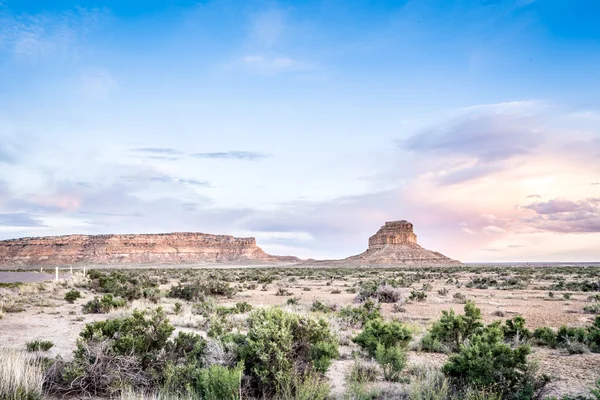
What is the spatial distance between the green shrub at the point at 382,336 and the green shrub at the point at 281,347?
1.37 metres

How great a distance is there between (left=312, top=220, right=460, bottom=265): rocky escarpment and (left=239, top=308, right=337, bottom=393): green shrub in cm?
10918

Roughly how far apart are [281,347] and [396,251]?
121 metres

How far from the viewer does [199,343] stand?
8.03m

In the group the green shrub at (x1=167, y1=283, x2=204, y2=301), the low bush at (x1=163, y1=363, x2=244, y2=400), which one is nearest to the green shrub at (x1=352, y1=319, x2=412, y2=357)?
the low bush at (x1=163, y1=363, x2=244, y2=400)

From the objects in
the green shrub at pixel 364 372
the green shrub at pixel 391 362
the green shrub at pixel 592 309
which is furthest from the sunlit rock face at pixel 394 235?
the green shrub at pixel 391 362

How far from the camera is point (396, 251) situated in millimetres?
124188

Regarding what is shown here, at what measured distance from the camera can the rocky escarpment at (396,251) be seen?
118 metres

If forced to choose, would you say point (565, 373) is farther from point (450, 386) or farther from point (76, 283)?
point (76, 283)

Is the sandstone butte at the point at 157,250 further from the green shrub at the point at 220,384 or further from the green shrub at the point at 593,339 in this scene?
the green shrub at the point at 220,384

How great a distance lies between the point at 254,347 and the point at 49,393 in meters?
3.31

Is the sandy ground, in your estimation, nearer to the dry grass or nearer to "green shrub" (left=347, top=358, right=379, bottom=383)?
the dry grass

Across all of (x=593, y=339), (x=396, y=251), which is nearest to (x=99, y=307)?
(x=593, y=339)

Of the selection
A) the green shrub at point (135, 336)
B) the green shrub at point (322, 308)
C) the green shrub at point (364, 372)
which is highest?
the green shrub at point (135, 336)

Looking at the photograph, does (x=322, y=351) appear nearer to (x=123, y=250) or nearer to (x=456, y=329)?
(x=456, y=329)
